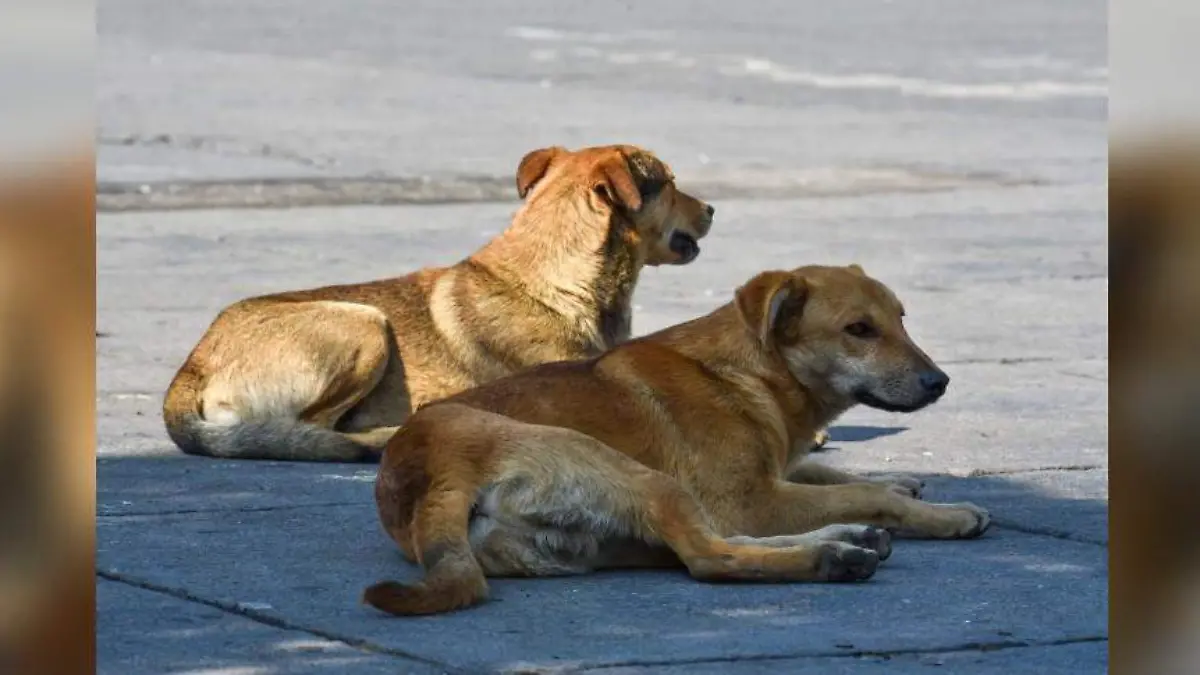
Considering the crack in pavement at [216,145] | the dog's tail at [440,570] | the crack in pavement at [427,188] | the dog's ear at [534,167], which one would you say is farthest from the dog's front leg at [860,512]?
the crack in pavement at [216,145]

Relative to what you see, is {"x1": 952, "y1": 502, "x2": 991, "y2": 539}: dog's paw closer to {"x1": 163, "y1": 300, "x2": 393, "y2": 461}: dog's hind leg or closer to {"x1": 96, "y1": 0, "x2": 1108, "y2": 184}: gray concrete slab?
{"x1": 163, "y1": 300, "x2": 393, "y2": 461}: dog's hind leg

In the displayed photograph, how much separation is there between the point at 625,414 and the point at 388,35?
2466 cm

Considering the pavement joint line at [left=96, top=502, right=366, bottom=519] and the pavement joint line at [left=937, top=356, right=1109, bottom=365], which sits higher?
the pavement joint line at [left=937, top=356, right=1109, bottom=365]

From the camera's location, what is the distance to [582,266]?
7.91 m

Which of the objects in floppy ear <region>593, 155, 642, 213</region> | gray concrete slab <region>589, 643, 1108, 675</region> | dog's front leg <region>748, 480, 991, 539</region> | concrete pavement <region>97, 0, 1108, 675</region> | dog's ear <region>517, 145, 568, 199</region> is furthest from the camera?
dog's ear <region>517, 145, 568, 199</region>

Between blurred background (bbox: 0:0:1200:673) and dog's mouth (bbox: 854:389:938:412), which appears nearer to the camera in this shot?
blurred background (bbox: 0:0:1200:673)

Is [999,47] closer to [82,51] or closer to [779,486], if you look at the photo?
[779,486]

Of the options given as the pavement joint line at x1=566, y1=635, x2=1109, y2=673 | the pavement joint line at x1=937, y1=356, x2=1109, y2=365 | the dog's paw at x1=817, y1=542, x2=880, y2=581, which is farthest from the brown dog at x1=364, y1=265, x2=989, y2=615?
the pavement joint line at x1=937, y1=356, x2=1109, y2=365

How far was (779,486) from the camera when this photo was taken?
6.03 meters

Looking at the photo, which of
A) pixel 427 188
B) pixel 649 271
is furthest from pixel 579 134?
pixel 649 271

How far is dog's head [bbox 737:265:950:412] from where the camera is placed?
6.18 metres

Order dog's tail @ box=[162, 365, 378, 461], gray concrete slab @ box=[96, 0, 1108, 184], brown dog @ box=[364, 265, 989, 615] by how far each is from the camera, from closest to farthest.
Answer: brown dog @ box=[364, 265, 989, 615] → dog's tail @ box=[162, 365, 378, 461] → gray concrete slab @ box=[96, 0, 1108, 184]

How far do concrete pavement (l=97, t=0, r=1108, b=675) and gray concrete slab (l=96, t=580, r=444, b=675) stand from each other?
0.5 inches

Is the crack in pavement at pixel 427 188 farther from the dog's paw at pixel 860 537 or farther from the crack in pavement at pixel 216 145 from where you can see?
the dog's paw at pixel 860 537
